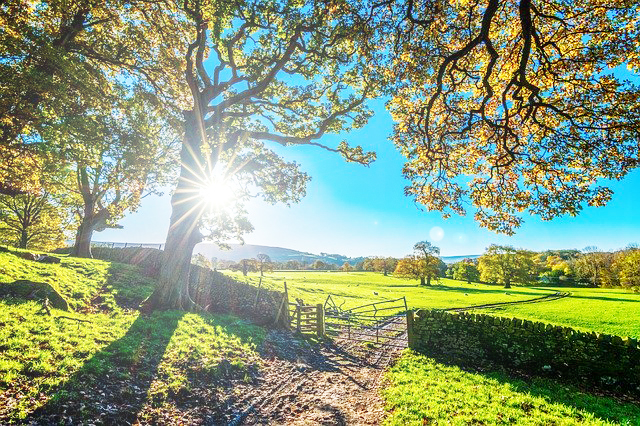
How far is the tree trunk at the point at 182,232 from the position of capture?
1512cm

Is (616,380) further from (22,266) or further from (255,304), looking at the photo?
(22,266)

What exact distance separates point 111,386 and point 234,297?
42.6 feet

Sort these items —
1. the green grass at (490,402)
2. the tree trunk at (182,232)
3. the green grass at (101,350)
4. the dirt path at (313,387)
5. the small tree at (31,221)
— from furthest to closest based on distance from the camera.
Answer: the small tree at (31,221)
the tree trunk at (182,232)
the dirt path at (313,387)
the green grass at (490,402)
the green grass at (101,350)

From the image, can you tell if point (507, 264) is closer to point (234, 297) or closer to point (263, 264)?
point (263, 264)

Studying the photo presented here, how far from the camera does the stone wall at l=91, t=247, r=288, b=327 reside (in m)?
17.4

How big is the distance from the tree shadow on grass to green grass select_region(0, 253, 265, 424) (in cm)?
3

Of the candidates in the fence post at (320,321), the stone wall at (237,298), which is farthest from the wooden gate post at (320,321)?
the stone wall at (237,298)

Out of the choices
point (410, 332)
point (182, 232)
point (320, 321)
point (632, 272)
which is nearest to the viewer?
point (410, 332)

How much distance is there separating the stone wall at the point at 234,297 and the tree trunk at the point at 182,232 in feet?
10.8

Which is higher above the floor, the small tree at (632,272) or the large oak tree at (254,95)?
the large oak tree at (254,95)

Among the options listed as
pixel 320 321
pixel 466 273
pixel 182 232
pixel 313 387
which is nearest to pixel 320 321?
pixel 320 321

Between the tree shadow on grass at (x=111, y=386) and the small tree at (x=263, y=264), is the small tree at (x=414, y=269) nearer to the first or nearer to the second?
the small tree at (x=263, y=264)

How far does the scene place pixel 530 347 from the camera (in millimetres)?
11398

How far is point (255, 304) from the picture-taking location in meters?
18.6
